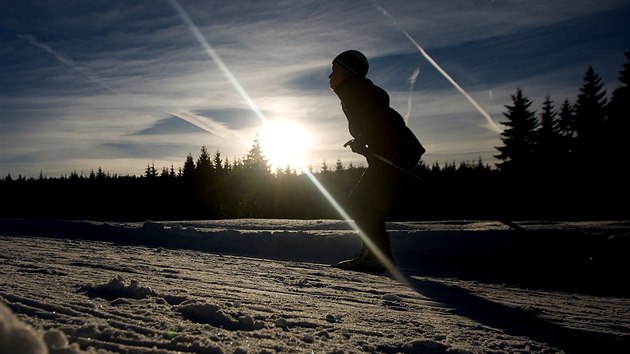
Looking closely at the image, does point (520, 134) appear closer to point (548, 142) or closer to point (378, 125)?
point (548, 142)

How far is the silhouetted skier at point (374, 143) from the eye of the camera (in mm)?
4645

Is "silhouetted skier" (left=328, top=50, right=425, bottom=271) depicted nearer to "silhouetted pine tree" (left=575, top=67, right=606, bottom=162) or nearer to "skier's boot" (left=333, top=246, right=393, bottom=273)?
"skier's boot" (left=333, top=246, right=393, bottom=273)

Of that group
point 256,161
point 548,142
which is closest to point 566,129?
point 548,142

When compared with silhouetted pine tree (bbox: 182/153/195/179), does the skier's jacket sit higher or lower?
lower

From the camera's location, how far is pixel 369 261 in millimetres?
4539

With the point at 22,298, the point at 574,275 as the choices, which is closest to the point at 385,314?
the point at 22,298

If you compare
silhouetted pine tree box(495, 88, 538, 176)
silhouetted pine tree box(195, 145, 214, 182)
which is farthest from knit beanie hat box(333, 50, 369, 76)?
silhouetted pine tree box(195, 145, 214, 182)

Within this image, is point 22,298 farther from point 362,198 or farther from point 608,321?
point 362,198

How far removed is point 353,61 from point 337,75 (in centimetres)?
22

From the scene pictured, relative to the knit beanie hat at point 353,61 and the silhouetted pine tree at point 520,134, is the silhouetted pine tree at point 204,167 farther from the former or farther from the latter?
the knit beanie hat at point 353,61

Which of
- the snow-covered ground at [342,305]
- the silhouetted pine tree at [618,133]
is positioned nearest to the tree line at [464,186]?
the silhouetted pine tree at [618,133]

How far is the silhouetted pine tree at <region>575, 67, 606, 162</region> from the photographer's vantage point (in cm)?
3178

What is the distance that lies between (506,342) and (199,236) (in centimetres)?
620

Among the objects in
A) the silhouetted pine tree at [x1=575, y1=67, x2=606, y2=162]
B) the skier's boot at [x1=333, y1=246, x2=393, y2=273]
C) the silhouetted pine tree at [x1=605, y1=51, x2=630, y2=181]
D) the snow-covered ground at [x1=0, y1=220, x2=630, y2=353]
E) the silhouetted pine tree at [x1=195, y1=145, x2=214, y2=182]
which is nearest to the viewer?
the snow-covered ground at [x1=0, y1=220, x2=630, y2=353]
